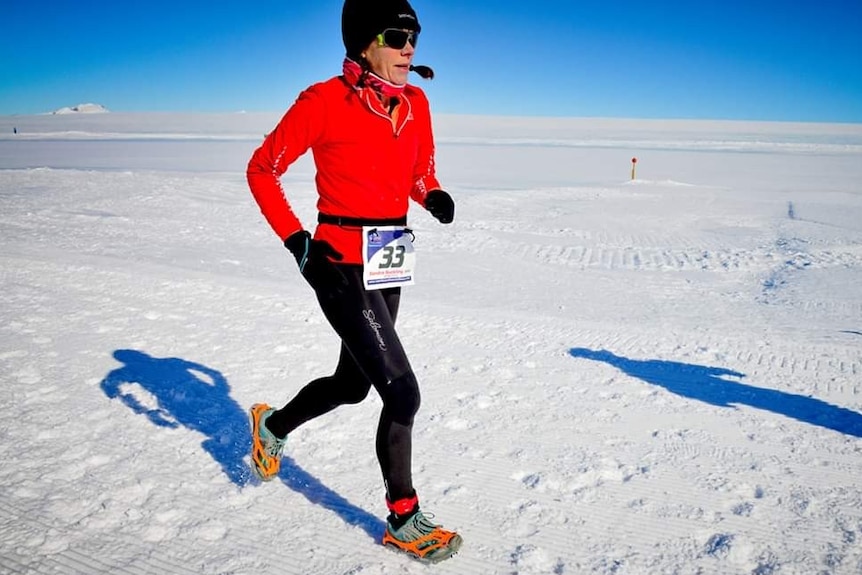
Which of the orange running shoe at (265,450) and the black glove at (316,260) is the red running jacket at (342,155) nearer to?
the black glove at (316,260)

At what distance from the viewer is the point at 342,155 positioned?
2125 mm

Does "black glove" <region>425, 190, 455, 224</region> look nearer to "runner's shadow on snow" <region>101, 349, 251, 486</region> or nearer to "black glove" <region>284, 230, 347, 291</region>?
"black glove" <region>284, 230, 347, 291</region>

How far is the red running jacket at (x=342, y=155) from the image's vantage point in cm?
207

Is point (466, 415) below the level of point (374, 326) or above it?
below

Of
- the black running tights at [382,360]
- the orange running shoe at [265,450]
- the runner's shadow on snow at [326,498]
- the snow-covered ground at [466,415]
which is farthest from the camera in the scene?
the orange running shoe at [265,450]

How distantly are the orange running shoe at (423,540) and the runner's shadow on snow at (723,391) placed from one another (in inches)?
93.2

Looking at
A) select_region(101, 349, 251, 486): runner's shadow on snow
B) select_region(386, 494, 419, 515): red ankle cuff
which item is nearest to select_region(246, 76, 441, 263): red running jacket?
select_region(386, 494, 419, 515): red ankle cuff

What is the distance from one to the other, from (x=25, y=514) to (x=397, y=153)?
220 centimetres

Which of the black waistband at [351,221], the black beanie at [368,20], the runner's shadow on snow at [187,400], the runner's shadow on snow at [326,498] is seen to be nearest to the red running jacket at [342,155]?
the black waistband at [351,221]

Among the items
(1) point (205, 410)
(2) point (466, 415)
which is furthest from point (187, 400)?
(2) point (466, 415)

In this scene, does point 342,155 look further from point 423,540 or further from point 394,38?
point 423,540

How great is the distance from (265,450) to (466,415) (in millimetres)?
1333

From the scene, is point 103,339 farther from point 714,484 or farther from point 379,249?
point 714,484

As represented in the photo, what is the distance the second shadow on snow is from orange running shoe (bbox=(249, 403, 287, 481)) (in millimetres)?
141
